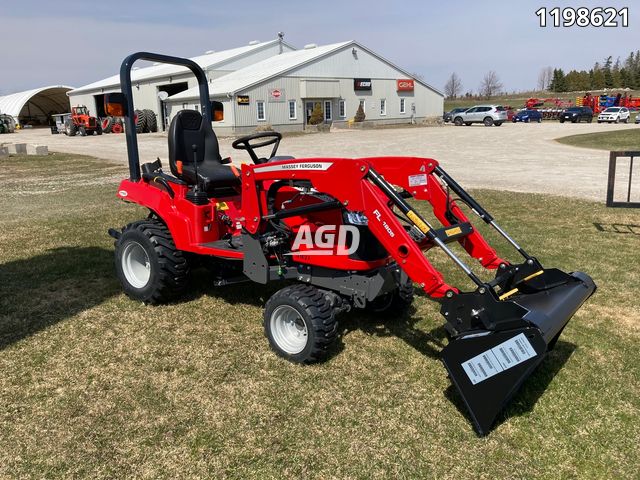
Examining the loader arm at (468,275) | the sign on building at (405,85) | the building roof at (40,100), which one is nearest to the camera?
the loader arm at (468,275)

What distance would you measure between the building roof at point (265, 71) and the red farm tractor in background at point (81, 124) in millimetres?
6358

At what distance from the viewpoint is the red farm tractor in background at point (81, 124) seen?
38.2m

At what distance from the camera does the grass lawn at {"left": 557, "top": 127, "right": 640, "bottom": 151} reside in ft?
73.1

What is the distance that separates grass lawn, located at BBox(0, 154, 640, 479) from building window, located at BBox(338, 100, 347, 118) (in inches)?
1422

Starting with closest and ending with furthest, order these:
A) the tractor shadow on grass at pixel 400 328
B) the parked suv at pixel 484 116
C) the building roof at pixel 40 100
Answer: the tractor shadow on grass at pixel 400 328 → the parked suv at pixel 484 116 → the building roof at pixel 40 100

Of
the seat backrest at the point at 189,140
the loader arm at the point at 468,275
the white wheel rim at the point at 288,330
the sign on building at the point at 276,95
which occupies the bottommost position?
the white wheel rim at the point at 288,330

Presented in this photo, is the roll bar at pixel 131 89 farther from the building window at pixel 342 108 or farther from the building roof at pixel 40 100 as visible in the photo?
the building roof at pixel 40 100

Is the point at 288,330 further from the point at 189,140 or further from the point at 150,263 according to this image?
the point at 189,140

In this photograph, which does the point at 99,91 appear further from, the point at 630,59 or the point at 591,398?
the point at 630,59

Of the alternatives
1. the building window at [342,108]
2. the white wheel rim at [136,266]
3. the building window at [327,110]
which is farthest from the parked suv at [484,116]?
the white wheel rim at [136,266]

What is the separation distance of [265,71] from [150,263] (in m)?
36.1

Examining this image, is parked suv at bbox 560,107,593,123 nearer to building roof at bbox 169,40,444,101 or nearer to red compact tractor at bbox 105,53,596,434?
building roof at bbox 169,40,444,101

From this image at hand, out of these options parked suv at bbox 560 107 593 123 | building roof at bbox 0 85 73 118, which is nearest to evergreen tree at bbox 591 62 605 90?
parked suv at bbox 560 107 593 123

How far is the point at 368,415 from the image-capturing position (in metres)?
3.34
